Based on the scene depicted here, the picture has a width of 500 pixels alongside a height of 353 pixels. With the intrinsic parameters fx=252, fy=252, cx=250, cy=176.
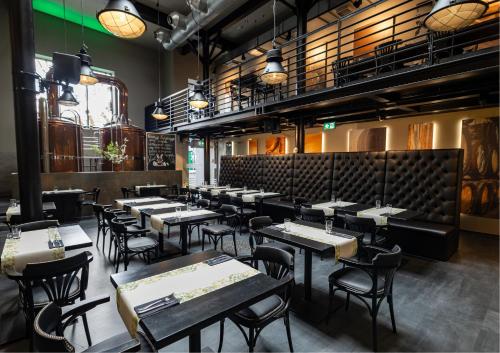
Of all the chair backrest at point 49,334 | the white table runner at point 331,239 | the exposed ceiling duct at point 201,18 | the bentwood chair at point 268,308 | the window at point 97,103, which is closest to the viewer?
the chair backrest at point 49,334

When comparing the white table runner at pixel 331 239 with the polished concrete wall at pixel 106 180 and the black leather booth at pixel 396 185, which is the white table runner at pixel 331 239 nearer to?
the black leather booth at pixel 396 185

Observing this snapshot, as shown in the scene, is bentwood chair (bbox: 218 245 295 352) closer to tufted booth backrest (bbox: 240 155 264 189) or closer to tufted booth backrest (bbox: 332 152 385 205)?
tufted booth backrest (bbox: 332 152 385 205)

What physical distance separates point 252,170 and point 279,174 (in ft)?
3.57

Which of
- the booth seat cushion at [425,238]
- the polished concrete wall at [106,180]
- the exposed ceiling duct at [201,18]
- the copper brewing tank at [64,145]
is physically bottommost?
the booth seat cushion at [425,238]

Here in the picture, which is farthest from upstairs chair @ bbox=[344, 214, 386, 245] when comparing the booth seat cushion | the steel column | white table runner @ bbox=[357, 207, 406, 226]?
the steel column

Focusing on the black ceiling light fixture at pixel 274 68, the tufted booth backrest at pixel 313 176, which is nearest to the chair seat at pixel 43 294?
the black ceiling light fixture at pixel 274 68

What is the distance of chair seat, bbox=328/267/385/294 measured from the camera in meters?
2.14

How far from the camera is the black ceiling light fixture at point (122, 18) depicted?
2666 millimetres

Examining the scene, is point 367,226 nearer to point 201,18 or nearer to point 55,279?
point 55,279

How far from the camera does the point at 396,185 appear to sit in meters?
4.62

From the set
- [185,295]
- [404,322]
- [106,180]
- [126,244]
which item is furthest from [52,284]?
[106,180]

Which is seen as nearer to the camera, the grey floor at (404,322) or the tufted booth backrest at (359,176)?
the grey floor at (404,322)

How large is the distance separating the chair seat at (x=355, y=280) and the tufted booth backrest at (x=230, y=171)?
19.3ft

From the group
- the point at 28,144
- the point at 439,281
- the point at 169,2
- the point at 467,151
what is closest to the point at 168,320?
the point at 28,144
